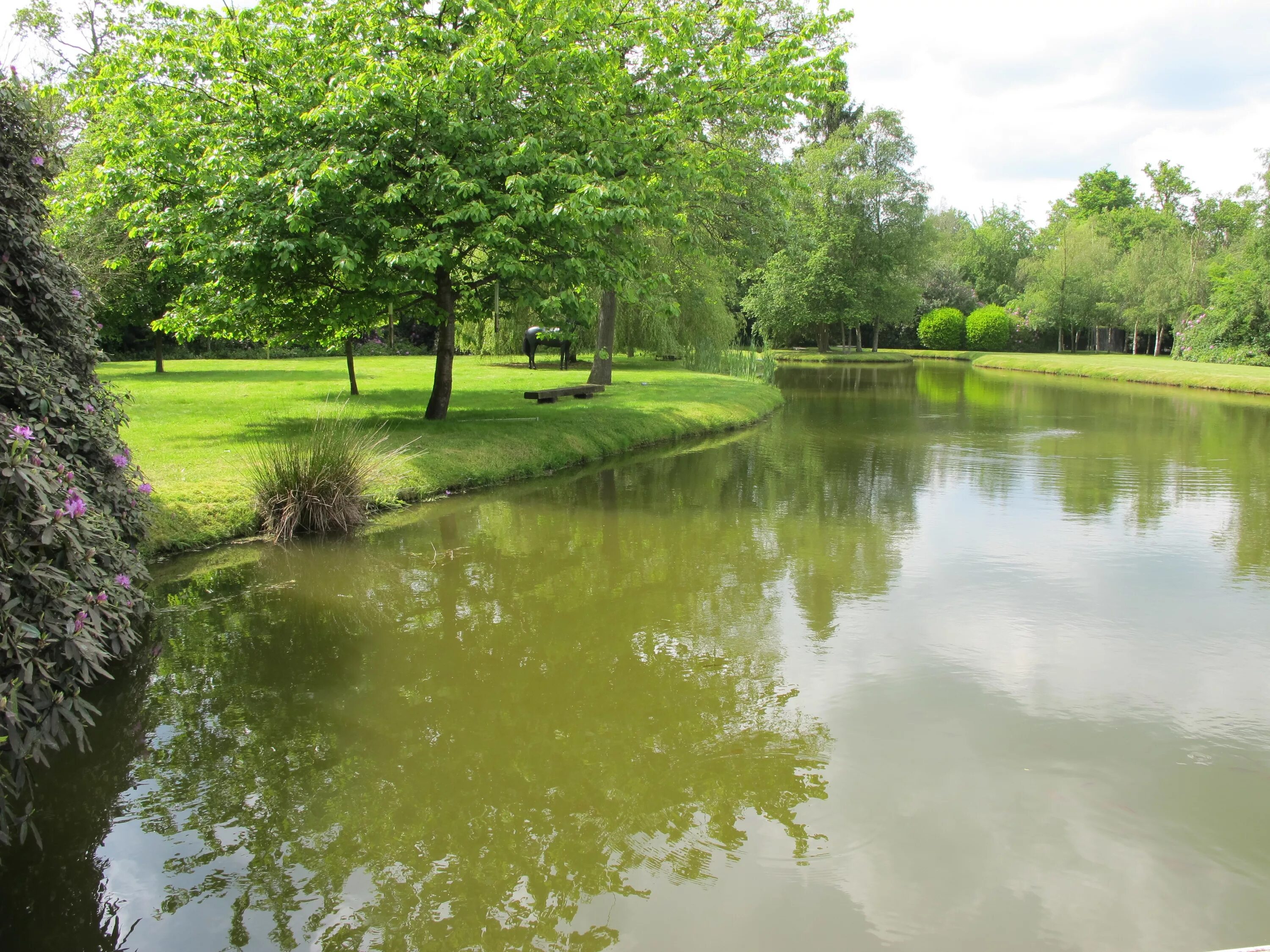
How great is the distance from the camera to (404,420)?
48.7ft

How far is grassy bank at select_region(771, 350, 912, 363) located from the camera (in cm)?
4900

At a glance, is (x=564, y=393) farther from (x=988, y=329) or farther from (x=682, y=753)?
(x=988, y=329)

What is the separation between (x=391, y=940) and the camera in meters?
3.48

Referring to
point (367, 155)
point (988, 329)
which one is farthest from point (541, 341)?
point (988, 329)

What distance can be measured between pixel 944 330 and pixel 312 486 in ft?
171

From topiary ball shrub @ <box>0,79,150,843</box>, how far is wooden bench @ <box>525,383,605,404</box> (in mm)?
11820

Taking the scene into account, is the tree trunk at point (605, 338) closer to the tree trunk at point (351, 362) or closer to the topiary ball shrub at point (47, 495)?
the tree trunk at point (351, 362)

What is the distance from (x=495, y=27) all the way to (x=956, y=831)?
37.0ft

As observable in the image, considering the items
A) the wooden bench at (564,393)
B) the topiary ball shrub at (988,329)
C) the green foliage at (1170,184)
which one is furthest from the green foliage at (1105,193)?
the wooden bench at (564,393)

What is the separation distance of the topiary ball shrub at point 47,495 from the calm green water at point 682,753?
0.71 metres

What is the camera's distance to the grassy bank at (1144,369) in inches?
1252

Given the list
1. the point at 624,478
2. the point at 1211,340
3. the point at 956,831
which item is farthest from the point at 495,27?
the point at 1211,340

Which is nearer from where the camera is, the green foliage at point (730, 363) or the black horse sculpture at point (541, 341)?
the black horse sculpture at point (541, 341)

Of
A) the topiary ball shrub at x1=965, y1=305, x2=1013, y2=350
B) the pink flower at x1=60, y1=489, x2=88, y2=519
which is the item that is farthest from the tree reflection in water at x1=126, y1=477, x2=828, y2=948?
the topiary ball shrub at x1=965, y1=305, x2=1013, y2=350
